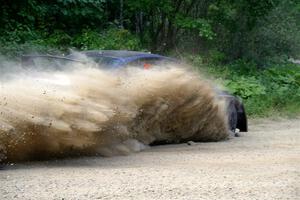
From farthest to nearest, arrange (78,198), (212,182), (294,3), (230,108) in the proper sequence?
(294,3) < (230,108) < (212,182) < (78,198)

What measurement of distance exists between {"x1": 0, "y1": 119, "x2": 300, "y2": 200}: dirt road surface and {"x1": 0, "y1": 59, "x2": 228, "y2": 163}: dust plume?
0.26 meters

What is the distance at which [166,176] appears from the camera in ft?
21.9

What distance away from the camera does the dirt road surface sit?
577 centimetres

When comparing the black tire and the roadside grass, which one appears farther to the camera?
the roadside grass

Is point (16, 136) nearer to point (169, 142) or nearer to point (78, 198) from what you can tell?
point (78, 198)

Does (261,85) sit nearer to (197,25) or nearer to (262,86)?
(262,86)

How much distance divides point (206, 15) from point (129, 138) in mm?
14522

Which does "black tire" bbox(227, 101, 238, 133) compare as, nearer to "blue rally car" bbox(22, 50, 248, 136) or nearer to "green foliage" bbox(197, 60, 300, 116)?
"blue rally car" bbox(22, 50, 248, 136)

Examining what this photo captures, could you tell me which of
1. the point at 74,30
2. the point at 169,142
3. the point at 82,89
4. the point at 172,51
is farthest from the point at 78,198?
the point at 172,51

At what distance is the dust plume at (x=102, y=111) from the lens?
293 inches

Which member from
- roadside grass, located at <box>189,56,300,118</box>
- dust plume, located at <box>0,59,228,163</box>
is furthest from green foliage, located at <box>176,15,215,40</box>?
dust plume, located at <box>0,59,228,163</box>

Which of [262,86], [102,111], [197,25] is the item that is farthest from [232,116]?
[197,25]

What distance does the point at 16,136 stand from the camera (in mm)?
7270

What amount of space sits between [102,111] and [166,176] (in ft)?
6.03
